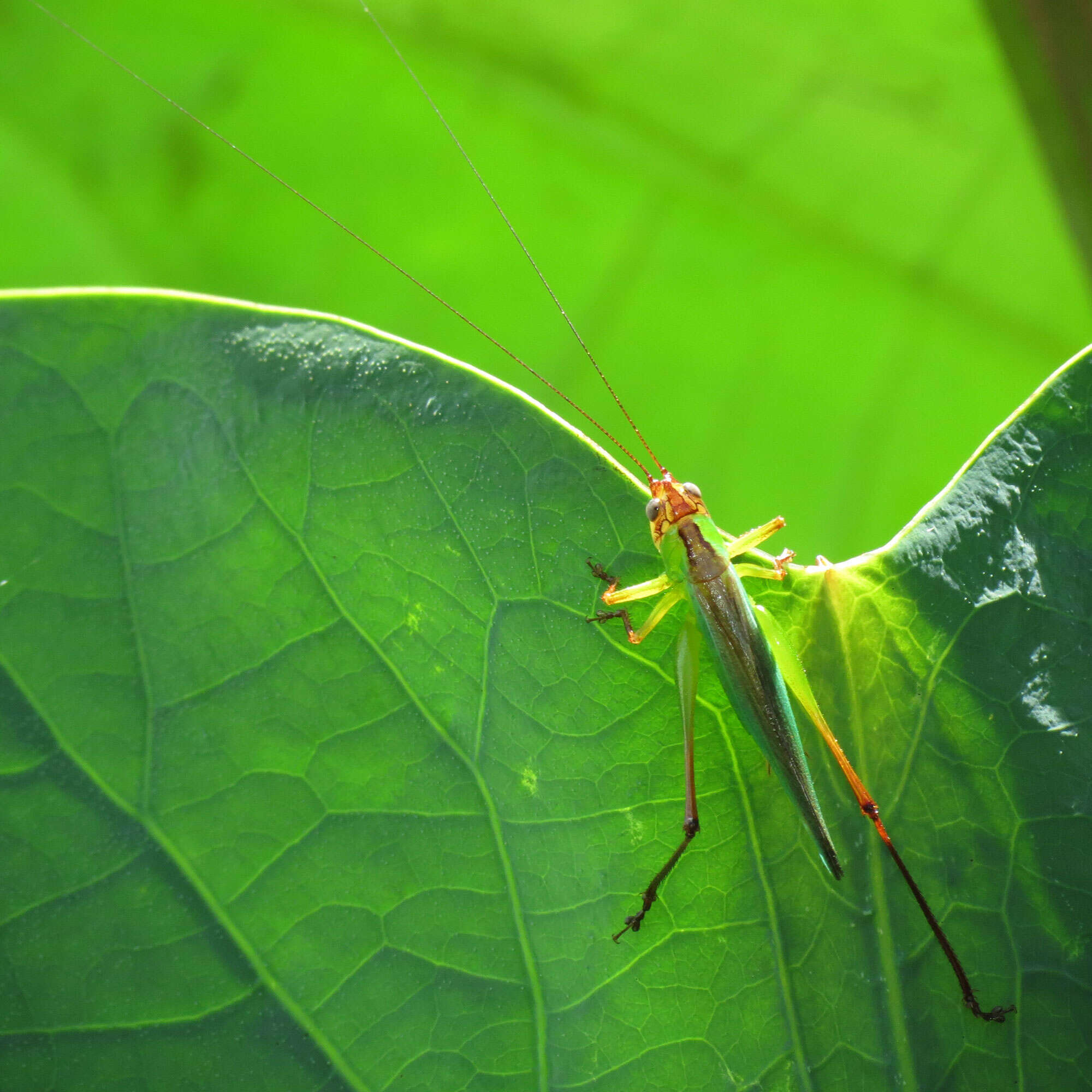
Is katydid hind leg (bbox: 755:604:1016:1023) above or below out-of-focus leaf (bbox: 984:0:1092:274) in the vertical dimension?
below

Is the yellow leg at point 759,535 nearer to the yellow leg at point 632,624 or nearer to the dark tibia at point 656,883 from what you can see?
the yellow leg at point 632,624

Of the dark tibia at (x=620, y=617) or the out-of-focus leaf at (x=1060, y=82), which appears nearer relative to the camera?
the dark tibia at (x=620, y=617)

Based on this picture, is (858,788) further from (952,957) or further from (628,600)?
(628,600)

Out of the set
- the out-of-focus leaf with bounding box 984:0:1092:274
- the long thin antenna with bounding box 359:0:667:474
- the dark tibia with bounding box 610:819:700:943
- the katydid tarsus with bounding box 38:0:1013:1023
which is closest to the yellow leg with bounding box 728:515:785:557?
the katydid tarsus with bounding box 38:0:1013:1023

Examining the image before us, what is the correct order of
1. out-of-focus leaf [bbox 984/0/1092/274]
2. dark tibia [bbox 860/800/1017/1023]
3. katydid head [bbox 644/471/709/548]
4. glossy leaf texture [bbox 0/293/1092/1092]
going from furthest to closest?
out-of-focus leaf [bbox 984/0/1092/274] → katydid head [bbox 644/471/709/548] → dark tibia [bbox 860/800/1017/1023] → glossy leaf texture [bbox 0/293/1092/1092]

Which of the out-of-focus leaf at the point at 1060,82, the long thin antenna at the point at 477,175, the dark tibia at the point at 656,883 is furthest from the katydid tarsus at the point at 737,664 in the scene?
the out-of-focus leaf at the point at 1060,82

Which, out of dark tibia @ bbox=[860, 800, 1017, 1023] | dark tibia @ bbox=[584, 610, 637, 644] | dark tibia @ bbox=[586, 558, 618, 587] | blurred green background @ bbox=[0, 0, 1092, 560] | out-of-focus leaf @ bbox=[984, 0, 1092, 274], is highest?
out-of-focus leaf @ bbox=[984, 0, 1092, 274]

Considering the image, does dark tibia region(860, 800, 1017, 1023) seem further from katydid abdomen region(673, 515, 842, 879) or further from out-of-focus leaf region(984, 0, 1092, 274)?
out-of-focus leaf region(984, 0, 1092, 274)

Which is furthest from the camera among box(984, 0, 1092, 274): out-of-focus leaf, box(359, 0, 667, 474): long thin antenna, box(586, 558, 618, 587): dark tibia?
box(359, 0, 667, 474): long thin antenna
